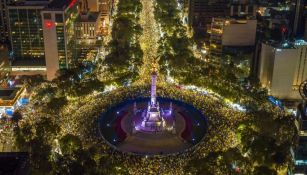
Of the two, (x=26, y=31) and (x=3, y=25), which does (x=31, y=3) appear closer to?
(x=26, y=31)

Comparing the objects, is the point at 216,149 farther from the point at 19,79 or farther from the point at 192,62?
the point at 19,79

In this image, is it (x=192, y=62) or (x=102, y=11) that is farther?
(x=102, y=11)

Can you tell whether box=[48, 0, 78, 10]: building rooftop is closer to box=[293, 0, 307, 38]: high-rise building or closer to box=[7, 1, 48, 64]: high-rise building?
box=[7, 1, 48, 64]: high-rise building

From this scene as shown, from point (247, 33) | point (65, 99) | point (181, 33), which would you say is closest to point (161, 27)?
point (181, 33)

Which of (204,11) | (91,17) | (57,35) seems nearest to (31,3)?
(57,35)

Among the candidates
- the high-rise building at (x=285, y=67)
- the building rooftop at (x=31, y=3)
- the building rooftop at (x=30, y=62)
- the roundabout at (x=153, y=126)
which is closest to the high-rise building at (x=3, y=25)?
the building rooftop at (x=31, y=3)

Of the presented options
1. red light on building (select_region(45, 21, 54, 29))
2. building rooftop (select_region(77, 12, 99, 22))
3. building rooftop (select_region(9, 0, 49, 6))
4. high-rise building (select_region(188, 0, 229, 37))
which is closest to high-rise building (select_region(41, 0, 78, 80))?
red light on building (select_region(45, 21, 54, 29))

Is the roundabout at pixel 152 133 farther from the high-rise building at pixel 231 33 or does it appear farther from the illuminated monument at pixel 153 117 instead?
the high-rise building at pixel 231 33
